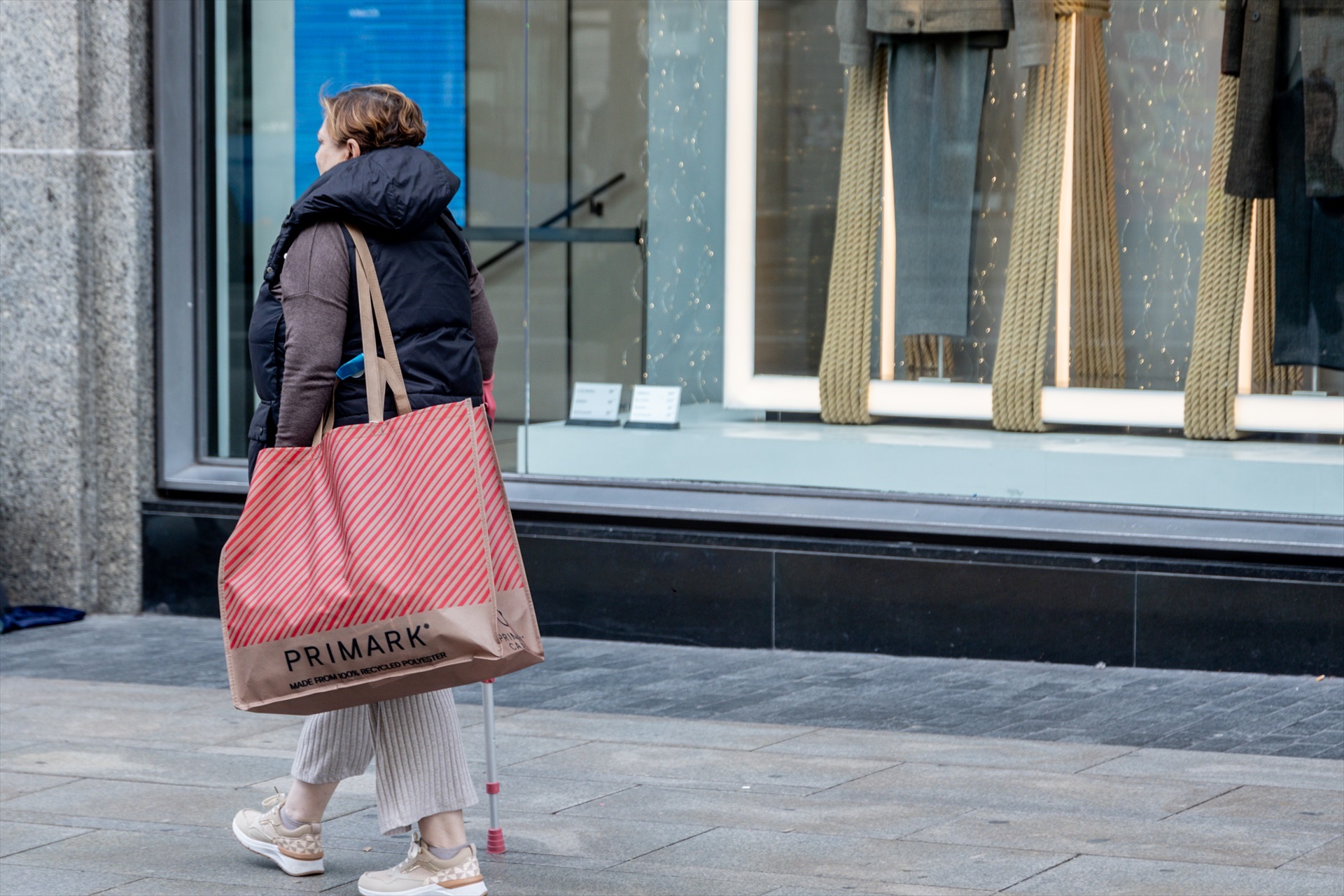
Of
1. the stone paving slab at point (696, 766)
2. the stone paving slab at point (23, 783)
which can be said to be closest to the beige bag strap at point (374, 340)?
the stone paving slab at point (696, 766)

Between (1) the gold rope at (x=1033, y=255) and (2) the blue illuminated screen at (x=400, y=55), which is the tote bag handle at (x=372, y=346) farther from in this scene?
(2) the blue illuminated screen at (x=400, y=55)

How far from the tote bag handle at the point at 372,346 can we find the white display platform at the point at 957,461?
366 cm

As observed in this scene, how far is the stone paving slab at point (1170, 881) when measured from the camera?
411 cm

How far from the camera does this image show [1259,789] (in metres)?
4.99

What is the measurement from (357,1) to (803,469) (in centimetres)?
286

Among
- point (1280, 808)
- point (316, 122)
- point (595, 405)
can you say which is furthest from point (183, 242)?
point (1280, 808)

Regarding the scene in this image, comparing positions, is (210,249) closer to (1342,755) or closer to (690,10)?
(690,10)

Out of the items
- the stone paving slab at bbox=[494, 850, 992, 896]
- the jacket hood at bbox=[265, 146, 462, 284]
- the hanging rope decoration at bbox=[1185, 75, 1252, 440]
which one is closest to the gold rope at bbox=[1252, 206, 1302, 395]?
the hanging rope decoration at bbox=[1185, 75, 1252, 440]

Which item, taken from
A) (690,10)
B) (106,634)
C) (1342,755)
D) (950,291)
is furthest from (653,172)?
(1342,755)

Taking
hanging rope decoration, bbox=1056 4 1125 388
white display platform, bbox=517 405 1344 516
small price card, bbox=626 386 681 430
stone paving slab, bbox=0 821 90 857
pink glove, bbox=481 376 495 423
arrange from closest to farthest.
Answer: pink glove, bbox=481 376 495 423 → stone paving slab, bbox=0 821 90 857 → white display platform, bbox=517 405 1344 516 → hanging rope decoration, bbox=1056 4 1125 388 → small price card, bbox=626 386 681 430

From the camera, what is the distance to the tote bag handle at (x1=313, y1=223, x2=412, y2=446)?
A: 12.9 feet

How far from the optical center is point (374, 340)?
3.98m

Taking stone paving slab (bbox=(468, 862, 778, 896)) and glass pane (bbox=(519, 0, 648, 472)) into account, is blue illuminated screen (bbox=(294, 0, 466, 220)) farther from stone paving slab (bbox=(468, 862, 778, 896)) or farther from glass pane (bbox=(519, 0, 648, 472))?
Result: stone paving slab (bbox=(468, 862, 778, 896))

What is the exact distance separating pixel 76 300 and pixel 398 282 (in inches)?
169
